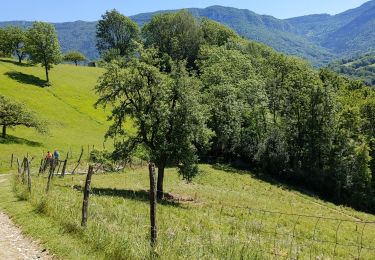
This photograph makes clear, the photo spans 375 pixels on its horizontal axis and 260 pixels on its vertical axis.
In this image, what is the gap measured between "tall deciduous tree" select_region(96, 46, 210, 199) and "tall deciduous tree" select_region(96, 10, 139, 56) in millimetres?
113435

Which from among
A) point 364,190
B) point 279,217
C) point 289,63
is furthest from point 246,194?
point 289,63

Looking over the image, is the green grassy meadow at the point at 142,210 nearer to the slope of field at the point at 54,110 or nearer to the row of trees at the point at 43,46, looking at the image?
the slope of field at the point at 54,110

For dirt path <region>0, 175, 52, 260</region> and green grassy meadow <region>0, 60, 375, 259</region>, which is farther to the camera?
dirt path <region>0, 175, 52, 260</region>

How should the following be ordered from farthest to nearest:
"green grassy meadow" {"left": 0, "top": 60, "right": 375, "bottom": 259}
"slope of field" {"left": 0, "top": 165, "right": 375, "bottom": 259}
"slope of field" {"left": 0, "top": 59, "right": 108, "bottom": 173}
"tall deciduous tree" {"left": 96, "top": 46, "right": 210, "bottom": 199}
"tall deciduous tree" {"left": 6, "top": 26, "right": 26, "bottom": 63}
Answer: "tall deciduous tree" {"left": 6, "top": 26, "right": 26, "bottom": 63}
"slope of field" {"left": 0, "top": 59, "right": 108, "bottom": 173}
"tall deciduous tree" {"left": 96, "top": 46, "right": 210, "bottom": 199}
"green grassy meadow" {"left": 0, "top": 60, "right": 375, "bottom": 259}
"slope of field" {"left": 0, "top": 165, "right": 375, "bottom": 259}

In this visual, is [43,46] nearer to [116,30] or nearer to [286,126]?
[286,126]

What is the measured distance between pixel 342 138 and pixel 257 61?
116ft

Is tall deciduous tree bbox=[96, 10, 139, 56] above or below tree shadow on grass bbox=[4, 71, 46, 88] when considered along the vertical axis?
above

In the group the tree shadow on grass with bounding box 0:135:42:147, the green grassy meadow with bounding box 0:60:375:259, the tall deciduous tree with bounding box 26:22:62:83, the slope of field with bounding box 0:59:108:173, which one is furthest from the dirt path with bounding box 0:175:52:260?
the tall deciduous tree with bounding box 26:22:62:83

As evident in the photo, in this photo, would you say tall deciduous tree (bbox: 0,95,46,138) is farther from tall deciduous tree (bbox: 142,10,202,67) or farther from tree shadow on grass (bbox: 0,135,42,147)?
tall deciduous tree (bbox: 142,10,202,67)

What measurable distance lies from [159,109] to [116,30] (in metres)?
120

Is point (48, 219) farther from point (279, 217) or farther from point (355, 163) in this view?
point (355, 163)

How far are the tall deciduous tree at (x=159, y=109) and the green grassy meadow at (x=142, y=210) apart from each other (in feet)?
12.5

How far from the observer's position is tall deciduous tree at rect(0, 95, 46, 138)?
2314 inches

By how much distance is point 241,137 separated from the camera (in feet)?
229
